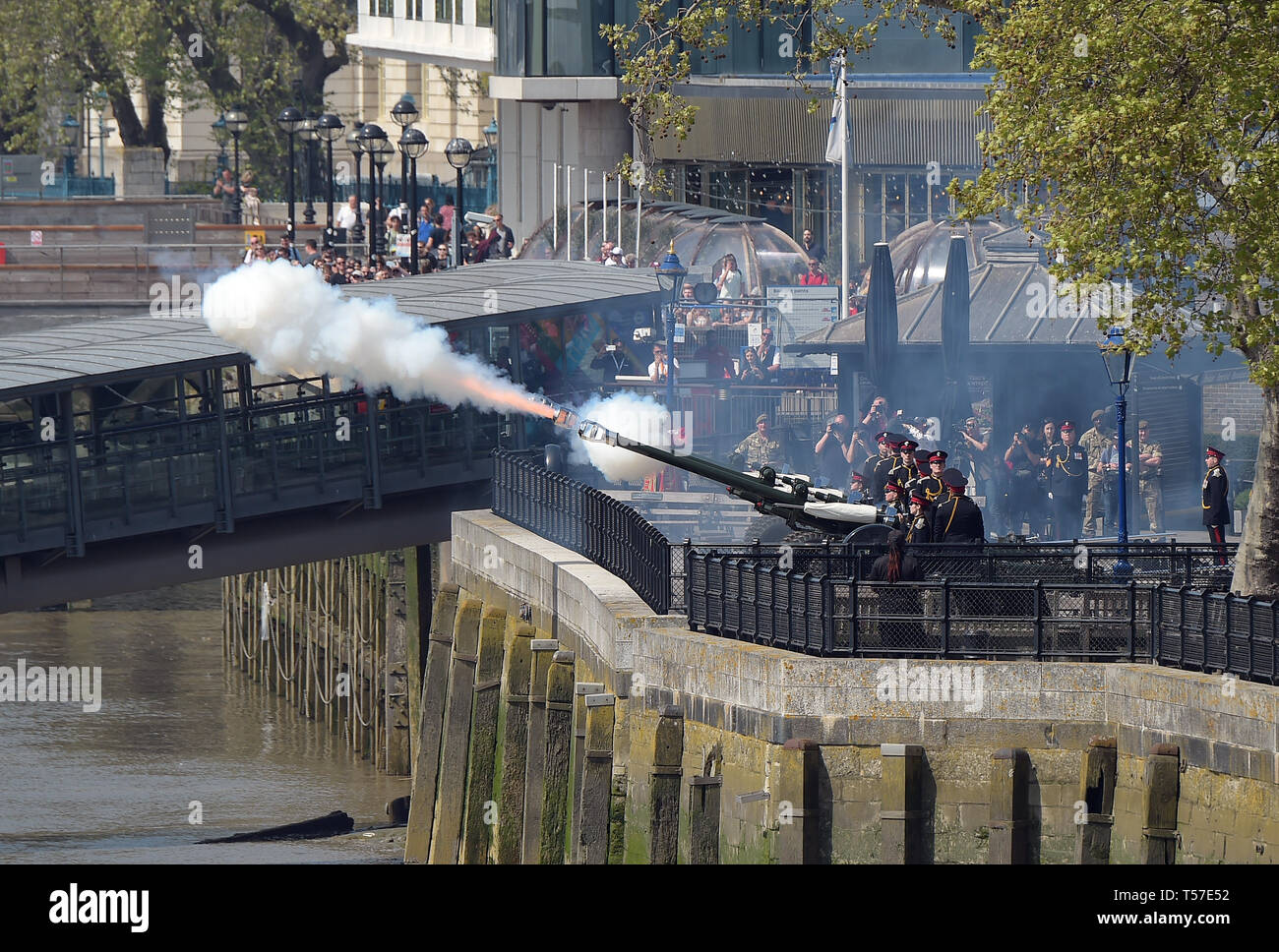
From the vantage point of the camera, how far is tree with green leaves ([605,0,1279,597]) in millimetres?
23016

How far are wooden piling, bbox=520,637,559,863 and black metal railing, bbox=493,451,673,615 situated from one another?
1.12m

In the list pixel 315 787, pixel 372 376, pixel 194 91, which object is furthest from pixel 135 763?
pixel 194 91

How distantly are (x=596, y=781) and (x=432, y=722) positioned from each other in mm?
8222

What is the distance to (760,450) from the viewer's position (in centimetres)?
3447

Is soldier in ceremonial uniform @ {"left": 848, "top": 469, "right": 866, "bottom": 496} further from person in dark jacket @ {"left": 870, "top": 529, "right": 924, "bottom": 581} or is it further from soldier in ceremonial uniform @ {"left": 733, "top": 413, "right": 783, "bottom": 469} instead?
person in dark jacket @ {"left": 870, "top": 529, "right": 924, "bottom": 581}

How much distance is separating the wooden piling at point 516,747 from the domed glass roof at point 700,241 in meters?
13.8

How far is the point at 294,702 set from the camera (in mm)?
49906

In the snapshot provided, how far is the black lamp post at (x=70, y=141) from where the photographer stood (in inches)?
2943

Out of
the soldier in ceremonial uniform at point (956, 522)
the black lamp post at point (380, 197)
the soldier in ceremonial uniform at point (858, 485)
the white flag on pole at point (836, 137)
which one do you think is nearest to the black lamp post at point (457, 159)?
the black lamp post at point (380, 197)

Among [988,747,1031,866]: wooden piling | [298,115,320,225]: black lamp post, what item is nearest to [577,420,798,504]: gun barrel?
→ [988,747,1031,866]: wooden piling

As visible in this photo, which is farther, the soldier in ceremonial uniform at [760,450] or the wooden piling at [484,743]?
the soldier in ceremonial uniform at [760,450]

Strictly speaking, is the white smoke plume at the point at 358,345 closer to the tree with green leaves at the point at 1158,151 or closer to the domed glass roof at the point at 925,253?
the domed glass roof at the point at 925,253
